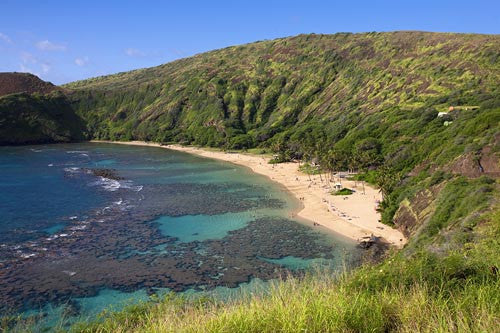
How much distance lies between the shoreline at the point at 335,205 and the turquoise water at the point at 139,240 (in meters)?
3.51

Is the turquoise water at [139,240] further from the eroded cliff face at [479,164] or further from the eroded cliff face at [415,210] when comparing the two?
the eroded cliff face at [479,164]

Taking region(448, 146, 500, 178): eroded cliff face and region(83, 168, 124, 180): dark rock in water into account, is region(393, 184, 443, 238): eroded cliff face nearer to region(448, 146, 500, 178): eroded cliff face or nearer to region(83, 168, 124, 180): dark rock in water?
region(448, 146, 500, 178): eroded cliff face

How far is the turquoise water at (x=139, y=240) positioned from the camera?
43000 millimetres

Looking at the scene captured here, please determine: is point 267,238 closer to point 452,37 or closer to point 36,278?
point 36,278

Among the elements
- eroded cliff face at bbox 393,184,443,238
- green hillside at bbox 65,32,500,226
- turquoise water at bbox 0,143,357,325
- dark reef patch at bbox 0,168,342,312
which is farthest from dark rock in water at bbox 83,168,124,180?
eroded cliff face at bbox 393,184,443,238

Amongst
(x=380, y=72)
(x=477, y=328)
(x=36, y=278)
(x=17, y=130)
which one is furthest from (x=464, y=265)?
(x=17, y=130)

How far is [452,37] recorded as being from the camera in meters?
174

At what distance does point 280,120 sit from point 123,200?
116652 millimetres

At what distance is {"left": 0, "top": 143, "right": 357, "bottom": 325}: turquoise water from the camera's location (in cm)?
4300

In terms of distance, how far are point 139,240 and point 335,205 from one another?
3788cm

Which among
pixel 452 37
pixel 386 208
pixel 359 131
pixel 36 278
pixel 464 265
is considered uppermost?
pixel 452 37

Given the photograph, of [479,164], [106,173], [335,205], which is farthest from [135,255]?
[106,173]

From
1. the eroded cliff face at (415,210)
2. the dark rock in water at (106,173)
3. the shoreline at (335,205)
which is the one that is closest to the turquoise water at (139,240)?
the dark rock in water at (106,173)

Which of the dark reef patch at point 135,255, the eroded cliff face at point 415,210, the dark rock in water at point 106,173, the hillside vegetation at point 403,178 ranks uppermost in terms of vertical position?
the hillside vegetation at point 403,178
